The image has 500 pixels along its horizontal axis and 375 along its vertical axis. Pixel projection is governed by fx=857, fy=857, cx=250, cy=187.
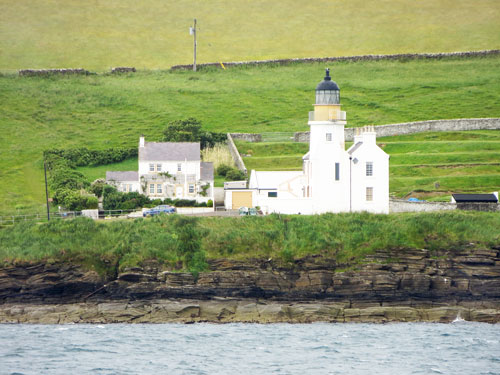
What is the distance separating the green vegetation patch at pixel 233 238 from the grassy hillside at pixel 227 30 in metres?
65.3

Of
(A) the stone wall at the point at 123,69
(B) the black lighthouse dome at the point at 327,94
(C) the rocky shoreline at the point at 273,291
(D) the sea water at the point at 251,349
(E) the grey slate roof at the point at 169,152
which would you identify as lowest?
(D) the sea water at the point at 251,349

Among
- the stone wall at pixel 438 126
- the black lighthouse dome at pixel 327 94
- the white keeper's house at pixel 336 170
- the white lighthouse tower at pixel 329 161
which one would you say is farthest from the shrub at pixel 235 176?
the stone wall at pixel 438 126

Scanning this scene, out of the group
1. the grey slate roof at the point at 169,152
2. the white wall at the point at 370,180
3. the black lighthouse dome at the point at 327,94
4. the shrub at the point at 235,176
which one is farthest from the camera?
the shrub at the point at 235,176

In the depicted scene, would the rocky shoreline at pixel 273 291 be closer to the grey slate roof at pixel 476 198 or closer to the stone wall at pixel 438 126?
the grey slate roof at pixel 476 198

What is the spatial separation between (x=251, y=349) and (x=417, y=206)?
22869 mm

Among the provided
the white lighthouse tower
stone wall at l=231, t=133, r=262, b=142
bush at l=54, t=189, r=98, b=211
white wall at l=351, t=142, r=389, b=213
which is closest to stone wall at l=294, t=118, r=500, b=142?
stone wall at l=231, t=133, r=262, b=142

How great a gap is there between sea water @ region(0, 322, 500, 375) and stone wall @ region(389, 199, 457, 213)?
13.4 m

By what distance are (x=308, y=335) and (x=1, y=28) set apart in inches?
3782

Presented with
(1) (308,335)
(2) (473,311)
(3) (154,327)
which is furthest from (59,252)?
(2) (473,311)

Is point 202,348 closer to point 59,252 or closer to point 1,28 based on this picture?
point 59,252

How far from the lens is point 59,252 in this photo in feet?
173

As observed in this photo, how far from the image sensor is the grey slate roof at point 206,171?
7094cm

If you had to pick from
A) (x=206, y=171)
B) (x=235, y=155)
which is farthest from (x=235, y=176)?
(x=235, y=155)

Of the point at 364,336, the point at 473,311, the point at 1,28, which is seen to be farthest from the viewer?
the point at 1,28
